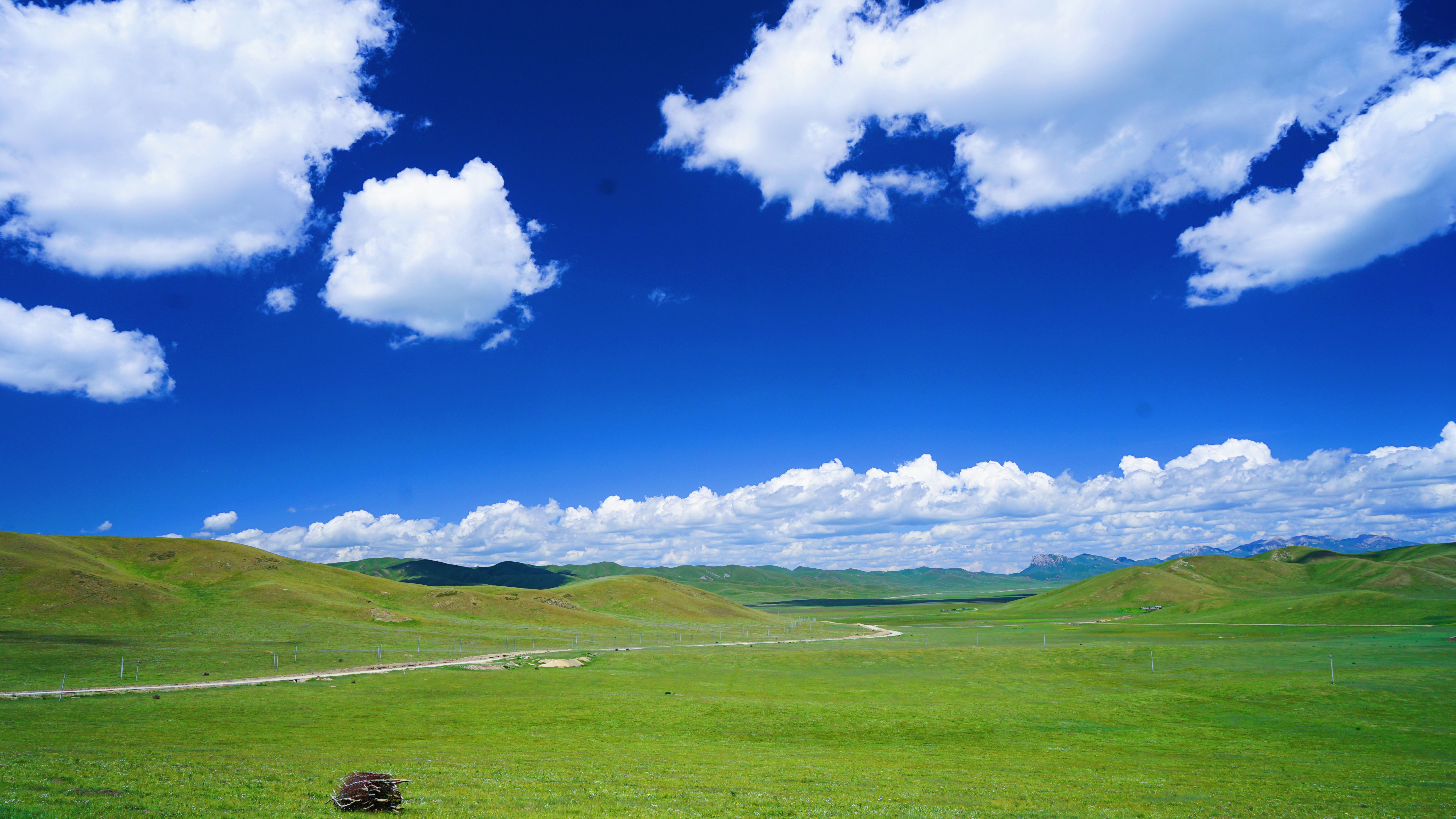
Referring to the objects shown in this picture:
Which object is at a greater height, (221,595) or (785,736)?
(785,736)

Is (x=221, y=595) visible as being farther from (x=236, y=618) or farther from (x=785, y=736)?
(x=785, y=736)

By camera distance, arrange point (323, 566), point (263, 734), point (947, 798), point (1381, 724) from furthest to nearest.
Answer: point (323, 566) → point (1381, 724) → point (263, 734) → point (947, 798)

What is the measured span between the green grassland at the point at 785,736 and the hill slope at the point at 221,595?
13.6 feet

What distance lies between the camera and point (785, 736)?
45.0m

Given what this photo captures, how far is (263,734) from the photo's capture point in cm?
3772

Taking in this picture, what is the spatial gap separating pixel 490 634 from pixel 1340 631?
513 ft

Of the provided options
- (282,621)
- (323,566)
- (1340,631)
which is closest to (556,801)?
(282,621)

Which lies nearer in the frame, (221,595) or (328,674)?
→ (328,674)

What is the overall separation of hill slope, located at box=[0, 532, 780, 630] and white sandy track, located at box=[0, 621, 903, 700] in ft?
128

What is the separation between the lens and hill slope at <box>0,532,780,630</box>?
106 metres

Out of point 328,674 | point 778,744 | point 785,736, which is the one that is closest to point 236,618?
point 328,674

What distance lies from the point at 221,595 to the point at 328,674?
81602 mm

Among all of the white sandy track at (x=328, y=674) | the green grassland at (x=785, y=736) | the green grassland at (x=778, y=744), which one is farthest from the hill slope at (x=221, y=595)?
the green grassland at (x=778, y=744)

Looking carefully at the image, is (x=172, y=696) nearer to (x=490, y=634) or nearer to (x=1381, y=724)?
(x=490, y=634)
